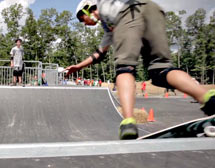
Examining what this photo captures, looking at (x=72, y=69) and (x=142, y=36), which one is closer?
(x=142, y=36)

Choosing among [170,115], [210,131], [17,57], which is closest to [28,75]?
[17,57]

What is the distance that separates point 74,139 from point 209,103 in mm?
2743

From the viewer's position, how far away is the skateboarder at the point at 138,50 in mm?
1418

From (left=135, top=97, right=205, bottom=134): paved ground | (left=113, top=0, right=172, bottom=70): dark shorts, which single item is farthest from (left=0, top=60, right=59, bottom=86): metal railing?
(left=113, top=0, right=172, bottom=70): dark shorts

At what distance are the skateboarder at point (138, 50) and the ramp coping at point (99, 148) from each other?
1.07 feet

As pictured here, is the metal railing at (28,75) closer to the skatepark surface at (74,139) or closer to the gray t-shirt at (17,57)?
the gray t-shirt at (17,57)

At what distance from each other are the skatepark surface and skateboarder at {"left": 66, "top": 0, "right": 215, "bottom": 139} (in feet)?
1.14

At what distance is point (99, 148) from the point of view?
3.22ft

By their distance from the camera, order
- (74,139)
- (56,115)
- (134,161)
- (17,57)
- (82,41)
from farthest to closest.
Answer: (82,41) < (17,57) < (56,115) < (74,139) < (134,161)

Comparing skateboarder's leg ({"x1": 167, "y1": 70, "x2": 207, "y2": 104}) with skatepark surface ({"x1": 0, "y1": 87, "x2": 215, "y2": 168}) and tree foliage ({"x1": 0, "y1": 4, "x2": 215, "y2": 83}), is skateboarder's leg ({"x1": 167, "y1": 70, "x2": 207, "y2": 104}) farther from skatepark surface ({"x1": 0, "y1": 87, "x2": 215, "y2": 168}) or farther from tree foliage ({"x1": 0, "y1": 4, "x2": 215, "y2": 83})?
tree foliage ({"x1": 0, "y1": 4, "x2": 215, "y2": 83})

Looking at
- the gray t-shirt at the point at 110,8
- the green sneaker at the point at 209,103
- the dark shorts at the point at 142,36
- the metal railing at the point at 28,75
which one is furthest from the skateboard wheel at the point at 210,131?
the metal railing at the point at 28,75

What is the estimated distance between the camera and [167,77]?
150 centimetres

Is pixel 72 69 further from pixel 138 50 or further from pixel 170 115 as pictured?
pixel 170 115

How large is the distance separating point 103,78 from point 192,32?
25872 mm
